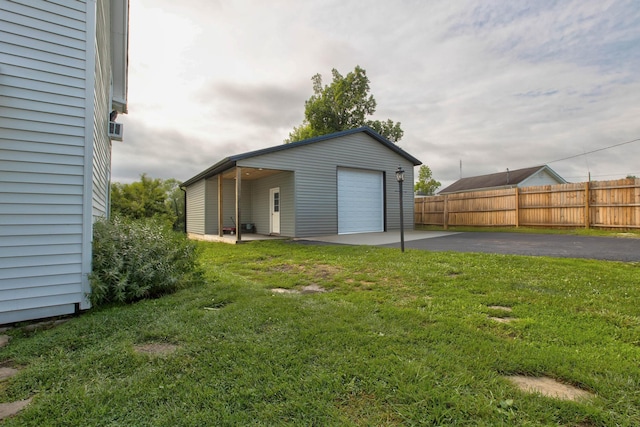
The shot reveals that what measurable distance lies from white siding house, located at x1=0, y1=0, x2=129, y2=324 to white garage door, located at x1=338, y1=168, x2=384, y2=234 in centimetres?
961

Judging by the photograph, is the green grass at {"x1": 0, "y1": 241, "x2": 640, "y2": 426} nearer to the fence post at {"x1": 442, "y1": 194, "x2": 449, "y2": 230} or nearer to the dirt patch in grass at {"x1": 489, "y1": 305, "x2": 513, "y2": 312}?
the dirt patch in grass at {"x1": 489, "y1": 305, "x2": 513, "y2": 312}

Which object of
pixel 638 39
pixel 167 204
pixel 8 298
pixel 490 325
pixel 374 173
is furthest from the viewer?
pixel 167 204

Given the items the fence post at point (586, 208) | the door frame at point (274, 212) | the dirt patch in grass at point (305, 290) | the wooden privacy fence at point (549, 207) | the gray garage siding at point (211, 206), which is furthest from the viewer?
the gray garage siding at point (211, 206)

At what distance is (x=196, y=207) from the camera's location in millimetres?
15250

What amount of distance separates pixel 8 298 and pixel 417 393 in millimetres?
3892

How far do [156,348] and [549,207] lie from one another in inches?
588

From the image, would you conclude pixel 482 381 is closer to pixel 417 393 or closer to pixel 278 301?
pixel 417 393

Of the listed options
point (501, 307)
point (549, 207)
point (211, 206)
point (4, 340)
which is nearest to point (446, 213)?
point (549, 207)

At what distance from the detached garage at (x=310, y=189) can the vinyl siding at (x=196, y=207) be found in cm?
5

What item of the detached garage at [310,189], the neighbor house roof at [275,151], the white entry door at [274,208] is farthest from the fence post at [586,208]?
the white entry door at [274,208]

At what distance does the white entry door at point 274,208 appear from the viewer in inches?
488

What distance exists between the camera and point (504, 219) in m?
14.0

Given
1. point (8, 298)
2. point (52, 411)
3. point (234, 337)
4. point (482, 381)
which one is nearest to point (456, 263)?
point (482, 381)

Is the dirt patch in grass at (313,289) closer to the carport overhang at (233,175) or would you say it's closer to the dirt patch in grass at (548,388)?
the dirt patch in grass at (548,388)
